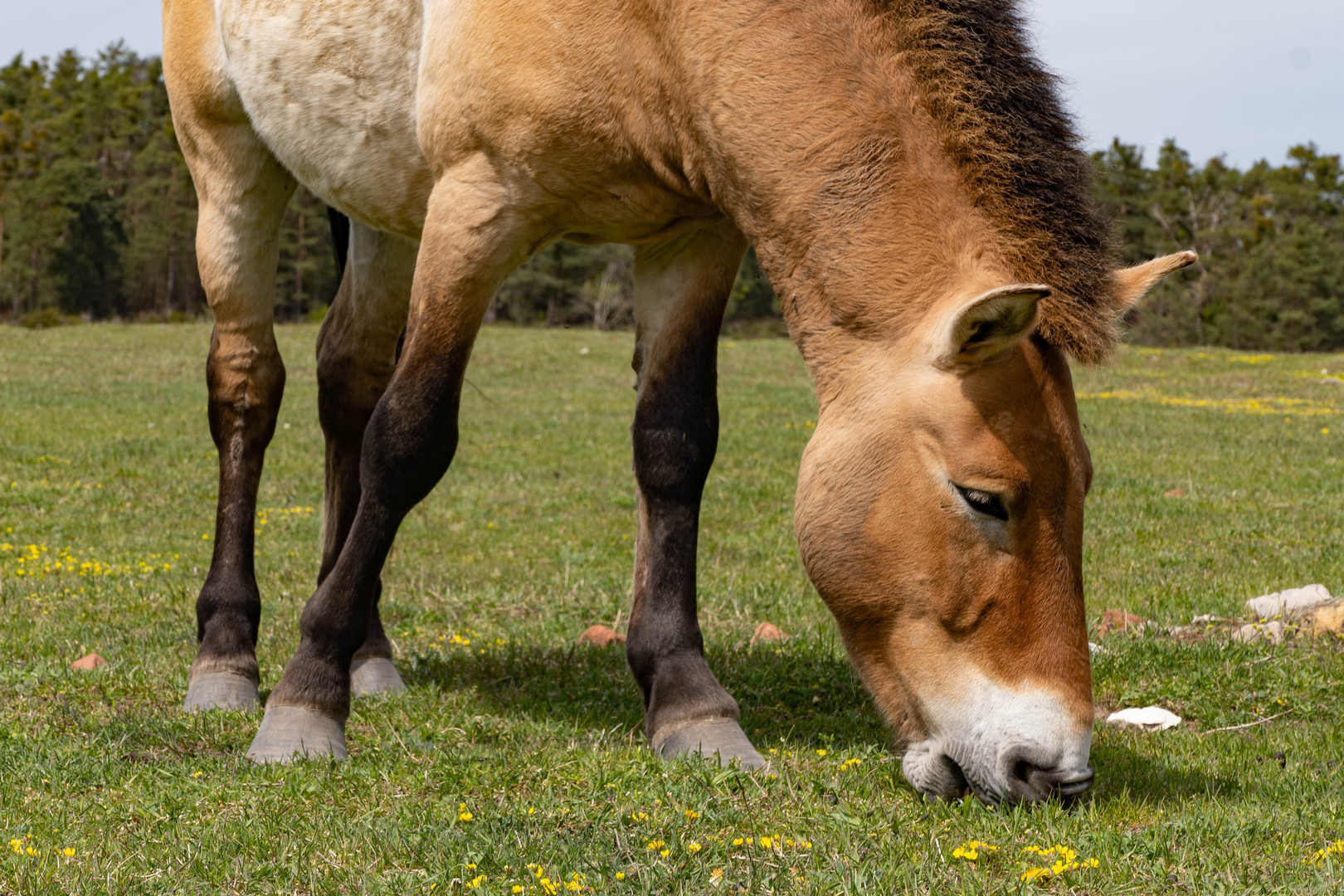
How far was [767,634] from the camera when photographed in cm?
504

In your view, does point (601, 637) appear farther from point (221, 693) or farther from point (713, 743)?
point (713, 743)

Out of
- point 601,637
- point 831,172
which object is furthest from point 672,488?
point 601,637

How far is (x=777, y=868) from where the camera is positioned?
2.46 metres

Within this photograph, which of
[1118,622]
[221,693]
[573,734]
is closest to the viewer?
[573,734]

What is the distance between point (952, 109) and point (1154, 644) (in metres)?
2.56

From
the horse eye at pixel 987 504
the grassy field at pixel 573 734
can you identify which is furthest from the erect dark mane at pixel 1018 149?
the grassy field at pixel 573 734

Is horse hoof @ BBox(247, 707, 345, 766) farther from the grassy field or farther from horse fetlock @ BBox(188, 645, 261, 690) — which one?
horse fetlock @ BBox(188, 645, 261, 690)

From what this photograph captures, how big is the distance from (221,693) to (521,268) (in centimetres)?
4888

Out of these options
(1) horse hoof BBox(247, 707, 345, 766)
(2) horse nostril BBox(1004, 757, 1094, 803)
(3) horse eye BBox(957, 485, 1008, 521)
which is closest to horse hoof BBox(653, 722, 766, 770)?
(2) horse nostril BBox(1004, 757, 1094, 803)

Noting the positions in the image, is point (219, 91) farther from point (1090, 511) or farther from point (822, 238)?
point (1090, 511)

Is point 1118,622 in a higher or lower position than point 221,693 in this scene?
higher

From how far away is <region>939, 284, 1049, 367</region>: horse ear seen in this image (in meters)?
2.36

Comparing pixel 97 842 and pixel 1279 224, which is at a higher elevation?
pixel 1279 224

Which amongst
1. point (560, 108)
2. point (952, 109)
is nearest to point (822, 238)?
point (952, 109)
